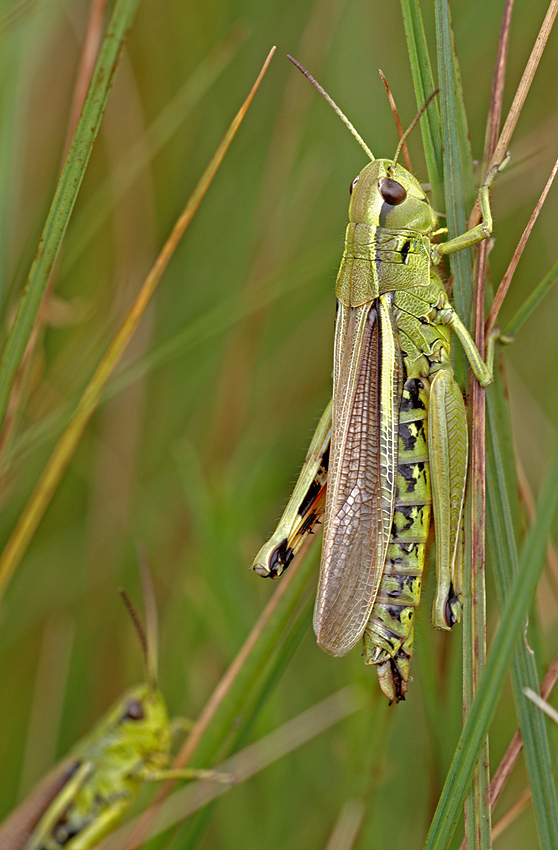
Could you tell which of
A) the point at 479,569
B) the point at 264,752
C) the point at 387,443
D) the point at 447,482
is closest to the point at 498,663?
the point at 479,569

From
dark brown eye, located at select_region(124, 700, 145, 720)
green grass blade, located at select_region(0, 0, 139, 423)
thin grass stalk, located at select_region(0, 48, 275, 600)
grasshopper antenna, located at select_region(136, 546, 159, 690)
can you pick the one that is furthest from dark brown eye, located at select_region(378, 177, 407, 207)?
dark brown eye, located at select_region(124, 700, 145, 720)

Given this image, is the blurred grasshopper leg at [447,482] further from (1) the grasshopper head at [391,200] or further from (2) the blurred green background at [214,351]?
(2) the blurred green background at [214,351]

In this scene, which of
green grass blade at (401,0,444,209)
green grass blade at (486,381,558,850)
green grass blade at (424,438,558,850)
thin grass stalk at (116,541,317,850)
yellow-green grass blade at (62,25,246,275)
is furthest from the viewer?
yellow-green grass blade at (62,25,246,275)

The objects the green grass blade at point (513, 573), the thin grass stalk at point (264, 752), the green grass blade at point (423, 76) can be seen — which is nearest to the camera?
the green grass blade at point (513, 573)

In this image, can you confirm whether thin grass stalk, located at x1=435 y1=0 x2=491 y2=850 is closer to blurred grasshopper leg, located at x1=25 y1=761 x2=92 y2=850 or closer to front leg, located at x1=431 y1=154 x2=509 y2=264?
front leg, located at x1=431 y1=154 x2=509 y2=264

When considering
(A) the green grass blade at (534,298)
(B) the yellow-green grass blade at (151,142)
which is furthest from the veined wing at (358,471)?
(B) the yellow-green grass blade at (151,142)

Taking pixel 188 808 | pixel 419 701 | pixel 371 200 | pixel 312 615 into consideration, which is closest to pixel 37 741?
pixel 188 808
